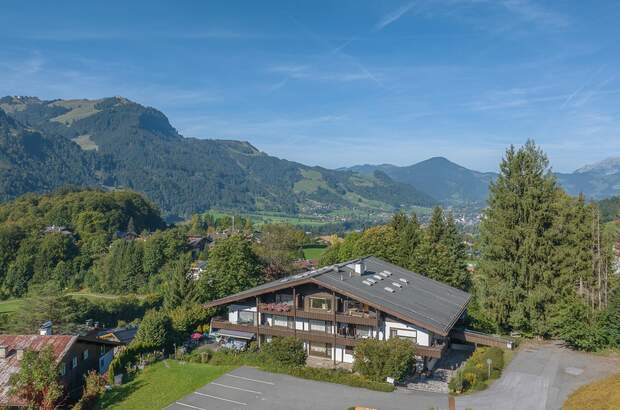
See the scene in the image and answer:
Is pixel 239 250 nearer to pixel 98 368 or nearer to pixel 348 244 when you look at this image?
pixel 98 368

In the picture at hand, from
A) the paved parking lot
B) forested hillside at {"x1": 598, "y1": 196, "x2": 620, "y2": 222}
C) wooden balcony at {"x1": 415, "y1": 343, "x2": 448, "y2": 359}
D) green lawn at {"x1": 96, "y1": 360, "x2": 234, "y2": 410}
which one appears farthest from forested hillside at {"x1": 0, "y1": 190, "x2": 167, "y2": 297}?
forested hillside at {"x1": 598, "y1": 196, "x2": 620, "y2": 222}

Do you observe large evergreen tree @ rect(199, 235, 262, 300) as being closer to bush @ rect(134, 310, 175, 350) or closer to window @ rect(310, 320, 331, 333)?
bush @ rect(134, 310, 175, 350)

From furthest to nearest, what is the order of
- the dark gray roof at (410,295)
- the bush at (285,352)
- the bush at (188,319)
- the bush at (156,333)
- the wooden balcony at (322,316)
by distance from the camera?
1. the bush at (188,319)
2. the bush at (156,333)
3. the wooden balcony at (322,316)
4. the dark gray roof at (410,295)
5. the bush at (285,352)

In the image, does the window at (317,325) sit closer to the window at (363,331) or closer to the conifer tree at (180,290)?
the window at (363,331)

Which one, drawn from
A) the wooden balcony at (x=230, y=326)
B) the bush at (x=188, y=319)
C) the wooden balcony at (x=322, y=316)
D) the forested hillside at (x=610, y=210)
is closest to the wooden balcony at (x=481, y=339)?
the wooden balcony at (x=322, y=316)

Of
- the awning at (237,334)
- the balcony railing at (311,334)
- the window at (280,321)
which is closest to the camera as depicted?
the balcony railing at (311,334)

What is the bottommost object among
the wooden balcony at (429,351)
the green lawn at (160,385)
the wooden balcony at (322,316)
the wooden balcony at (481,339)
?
the green lawn at (160,385)

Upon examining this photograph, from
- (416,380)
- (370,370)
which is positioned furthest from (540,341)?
(370,370)
